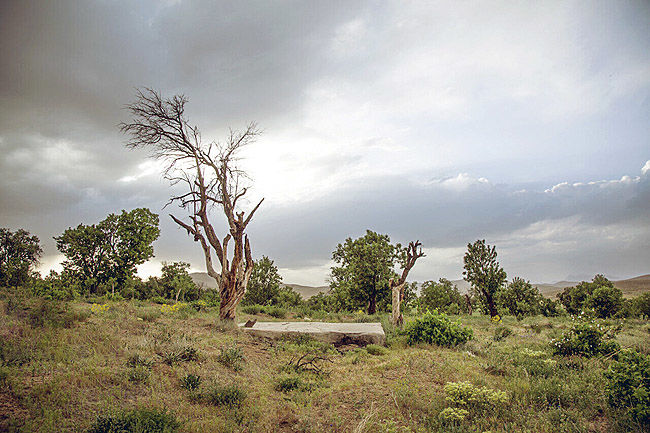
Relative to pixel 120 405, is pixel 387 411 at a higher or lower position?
lower

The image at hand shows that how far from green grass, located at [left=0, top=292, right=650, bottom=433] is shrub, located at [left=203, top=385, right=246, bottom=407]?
19mm

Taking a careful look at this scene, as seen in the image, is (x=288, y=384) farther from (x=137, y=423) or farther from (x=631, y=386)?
(x=631, y=386)

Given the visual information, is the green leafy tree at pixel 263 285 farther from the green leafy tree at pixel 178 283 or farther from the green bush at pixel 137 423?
the green bush at pixel 137 423

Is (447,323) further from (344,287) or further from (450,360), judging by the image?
(344,287)

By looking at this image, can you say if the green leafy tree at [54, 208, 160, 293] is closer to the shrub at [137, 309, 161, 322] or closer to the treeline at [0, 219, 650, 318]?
the treeline at [0, 219, 650, 318]

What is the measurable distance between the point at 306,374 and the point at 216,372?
79.0 inches

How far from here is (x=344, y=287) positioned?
2766cm

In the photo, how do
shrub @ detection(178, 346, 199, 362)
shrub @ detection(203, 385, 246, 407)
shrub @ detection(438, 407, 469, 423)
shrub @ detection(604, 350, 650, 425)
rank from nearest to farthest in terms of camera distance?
shrub @ detection(604, 350, 650, 425) < shrub @ detection(438, 407, 469, 423) < shrub @ detection(203, 385, 246, 407) < shrub @ detection(178, 346, 199, 362)

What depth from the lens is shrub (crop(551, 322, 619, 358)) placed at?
8414 mm

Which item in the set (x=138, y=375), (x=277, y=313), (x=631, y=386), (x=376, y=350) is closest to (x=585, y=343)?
(x=631, y=386)

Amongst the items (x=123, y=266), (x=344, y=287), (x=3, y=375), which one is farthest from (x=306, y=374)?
(x=123, y=266)

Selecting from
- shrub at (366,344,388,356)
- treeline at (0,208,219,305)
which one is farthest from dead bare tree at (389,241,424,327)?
treeline at (0,208,219,305)

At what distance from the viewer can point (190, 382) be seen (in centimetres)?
618

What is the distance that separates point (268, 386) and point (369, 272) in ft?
66.0
